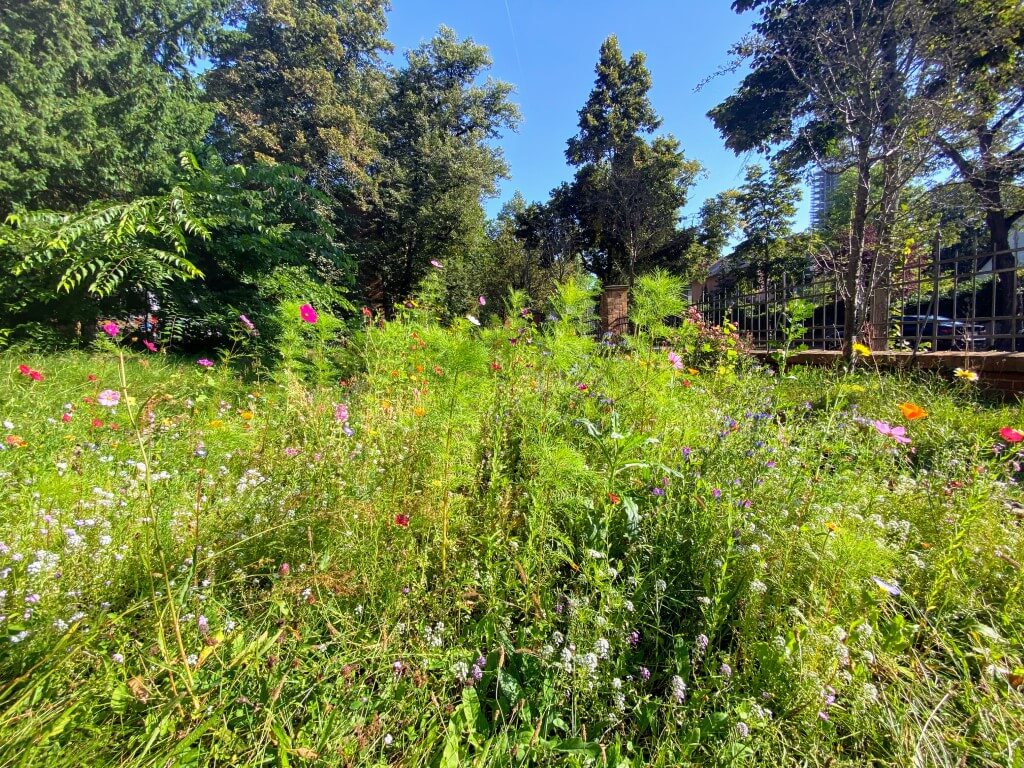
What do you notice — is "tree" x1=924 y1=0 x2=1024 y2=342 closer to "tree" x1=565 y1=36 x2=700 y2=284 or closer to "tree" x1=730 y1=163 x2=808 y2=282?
"tree" x1=730 y1=163 x2=808 y2=282

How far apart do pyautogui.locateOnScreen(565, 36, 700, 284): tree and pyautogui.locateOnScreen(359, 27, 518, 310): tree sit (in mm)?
3744

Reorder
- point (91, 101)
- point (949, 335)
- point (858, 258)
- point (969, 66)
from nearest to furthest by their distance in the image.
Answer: point (858, 258) < point (969, 66) < point (949, 335) < point (91, 101)

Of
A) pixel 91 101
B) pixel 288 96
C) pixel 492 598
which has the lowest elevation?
pixel 492 598

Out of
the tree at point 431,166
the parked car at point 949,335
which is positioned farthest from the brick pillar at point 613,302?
the tree at point 431,166

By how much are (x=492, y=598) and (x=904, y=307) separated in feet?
28.7

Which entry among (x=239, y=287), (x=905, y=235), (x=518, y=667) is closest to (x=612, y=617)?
(x=518, y=667)

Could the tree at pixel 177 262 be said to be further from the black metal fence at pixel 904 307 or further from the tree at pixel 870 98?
the black metal fence at pixel 904 307

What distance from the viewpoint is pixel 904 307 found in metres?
6.84

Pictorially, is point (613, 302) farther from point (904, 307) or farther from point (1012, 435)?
point (1012, 435)

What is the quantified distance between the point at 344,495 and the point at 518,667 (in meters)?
0.78

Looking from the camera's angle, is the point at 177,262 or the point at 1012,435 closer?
the point at 1012,435

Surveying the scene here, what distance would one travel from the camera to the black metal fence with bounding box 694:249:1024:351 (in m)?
4.23

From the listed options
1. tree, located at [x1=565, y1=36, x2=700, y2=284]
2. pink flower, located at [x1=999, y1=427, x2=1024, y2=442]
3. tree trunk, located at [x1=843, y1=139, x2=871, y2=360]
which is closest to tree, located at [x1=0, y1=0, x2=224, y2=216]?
tree trunk, located at [x1=843, y1=139, x2=871, y2=360]

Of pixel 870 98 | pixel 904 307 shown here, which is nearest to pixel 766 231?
pixel 904 307
